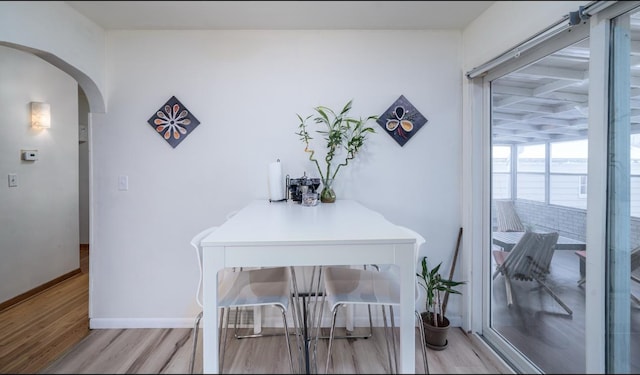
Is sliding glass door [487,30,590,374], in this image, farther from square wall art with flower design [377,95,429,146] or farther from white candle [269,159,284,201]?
white candle [269,159,284,201]

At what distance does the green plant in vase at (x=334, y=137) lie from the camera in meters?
1.86

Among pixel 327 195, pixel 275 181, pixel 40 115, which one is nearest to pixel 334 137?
pixel 327 195

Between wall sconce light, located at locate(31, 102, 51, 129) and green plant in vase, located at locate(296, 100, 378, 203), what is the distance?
1.49 metres

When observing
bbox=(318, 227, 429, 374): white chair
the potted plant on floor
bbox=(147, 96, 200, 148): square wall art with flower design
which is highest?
bbox=(147, 96, 200, 148): square wall art with flower design

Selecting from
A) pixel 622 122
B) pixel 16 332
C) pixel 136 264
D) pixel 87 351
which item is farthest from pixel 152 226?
pixel 622 122

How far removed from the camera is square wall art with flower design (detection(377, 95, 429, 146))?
6.00 ft

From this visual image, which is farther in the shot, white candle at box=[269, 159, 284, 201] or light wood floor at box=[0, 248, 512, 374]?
white candle at box=[269, 159, 284, 201]

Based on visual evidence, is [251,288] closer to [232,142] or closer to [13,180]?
[232,142]

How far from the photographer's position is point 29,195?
92.0 inches

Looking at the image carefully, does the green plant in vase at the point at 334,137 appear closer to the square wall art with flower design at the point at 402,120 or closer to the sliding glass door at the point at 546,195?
the square wall art with flower design at the point at 402,120

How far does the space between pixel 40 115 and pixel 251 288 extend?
177cm

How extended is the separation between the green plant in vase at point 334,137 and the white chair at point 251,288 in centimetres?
57

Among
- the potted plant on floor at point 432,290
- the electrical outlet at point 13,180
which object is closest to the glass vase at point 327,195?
the potted plant on floor at point 432,290

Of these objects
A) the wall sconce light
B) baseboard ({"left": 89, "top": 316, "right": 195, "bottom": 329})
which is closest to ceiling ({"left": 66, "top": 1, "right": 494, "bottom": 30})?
baseboard ({"left": 89, "top": 316, "right": 195, "bottom": 329})
